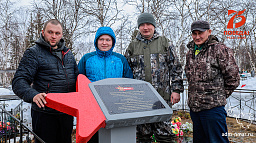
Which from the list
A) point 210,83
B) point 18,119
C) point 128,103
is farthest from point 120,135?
point 18,119

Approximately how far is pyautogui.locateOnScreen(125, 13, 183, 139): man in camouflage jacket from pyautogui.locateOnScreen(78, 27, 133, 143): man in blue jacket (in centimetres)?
44

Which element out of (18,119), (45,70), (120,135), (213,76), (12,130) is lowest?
(12,130)

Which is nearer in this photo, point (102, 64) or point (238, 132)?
point (102, 64)

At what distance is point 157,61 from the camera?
2889mm

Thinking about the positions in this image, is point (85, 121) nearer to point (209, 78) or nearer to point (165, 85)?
point (165, 85)

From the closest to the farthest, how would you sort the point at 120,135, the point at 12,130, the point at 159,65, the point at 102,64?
the point at 120,135 < the point at 102,64 < the point at 159,65 < the point at 12,130

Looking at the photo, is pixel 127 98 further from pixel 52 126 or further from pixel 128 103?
pixel 52 126

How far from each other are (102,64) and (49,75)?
718mm

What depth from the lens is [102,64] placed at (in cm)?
258

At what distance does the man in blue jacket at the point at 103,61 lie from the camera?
101 inches

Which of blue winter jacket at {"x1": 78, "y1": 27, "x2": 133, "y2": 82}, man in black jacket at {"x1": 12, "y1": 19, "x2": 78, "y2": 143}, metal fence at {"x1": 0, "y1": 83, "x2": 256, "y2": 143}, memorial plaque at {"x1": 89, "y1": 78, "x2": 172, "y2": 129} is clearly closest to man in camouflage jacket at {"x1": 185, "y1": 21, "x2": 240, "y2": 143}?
memorial plaque at {"x1": 89, "y1": 78, "x2": 172, "y2": 129}

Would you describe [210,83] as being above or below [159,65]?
below

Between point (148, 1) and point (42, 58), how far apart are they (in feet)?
27.1

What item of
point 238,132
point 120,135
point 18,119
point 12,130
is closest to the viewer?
point 120,135
